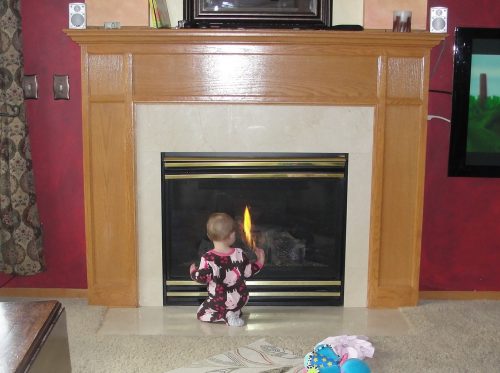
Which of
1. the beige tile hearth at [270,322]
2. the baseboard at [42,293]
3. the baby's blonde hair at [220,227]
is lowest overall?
the beige tile hearth at [270,322]

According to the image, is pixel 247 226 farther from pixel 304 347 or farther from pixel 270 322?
pixel 304 347

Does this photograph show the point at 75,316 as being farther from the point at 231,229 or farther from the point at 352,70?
the point at 352,70

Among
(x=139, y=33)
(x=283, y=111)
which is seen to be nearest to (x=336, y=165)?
(x=283, y=111)

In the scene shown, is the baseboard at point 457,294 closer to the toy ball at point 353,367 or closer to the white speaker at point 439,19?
the toy ball at point 353,367

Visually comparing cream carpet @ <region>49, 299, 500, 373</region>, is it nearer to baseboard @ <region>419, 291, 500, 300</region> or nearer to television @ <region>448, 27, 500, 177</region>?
baseboard @ <region>419, 291, 500, 300</region>

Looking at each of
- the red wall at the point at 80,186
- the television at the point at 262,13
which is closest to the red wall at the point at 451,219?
the red wall at the point at 80,186

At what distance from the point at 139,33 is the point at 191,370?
1.63 m

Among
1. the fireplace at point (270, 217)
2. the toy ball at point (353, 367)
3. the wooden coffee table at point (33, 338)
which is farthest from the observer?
the fireplace at point (270, 217)

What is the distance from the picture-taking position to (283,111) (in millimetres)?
3203

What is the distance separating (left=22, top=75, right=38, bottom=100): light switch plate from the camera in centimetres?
332

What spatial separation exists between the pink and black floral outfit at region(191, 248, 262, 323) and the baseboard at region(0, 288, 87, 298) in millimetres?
852

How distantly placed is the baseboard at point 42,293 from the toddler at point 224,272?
85 centimetres

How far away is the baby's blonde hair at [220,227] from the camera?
303 cm

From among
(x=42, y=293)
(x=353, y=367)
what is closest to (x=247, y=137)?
(x=353, y=367)
